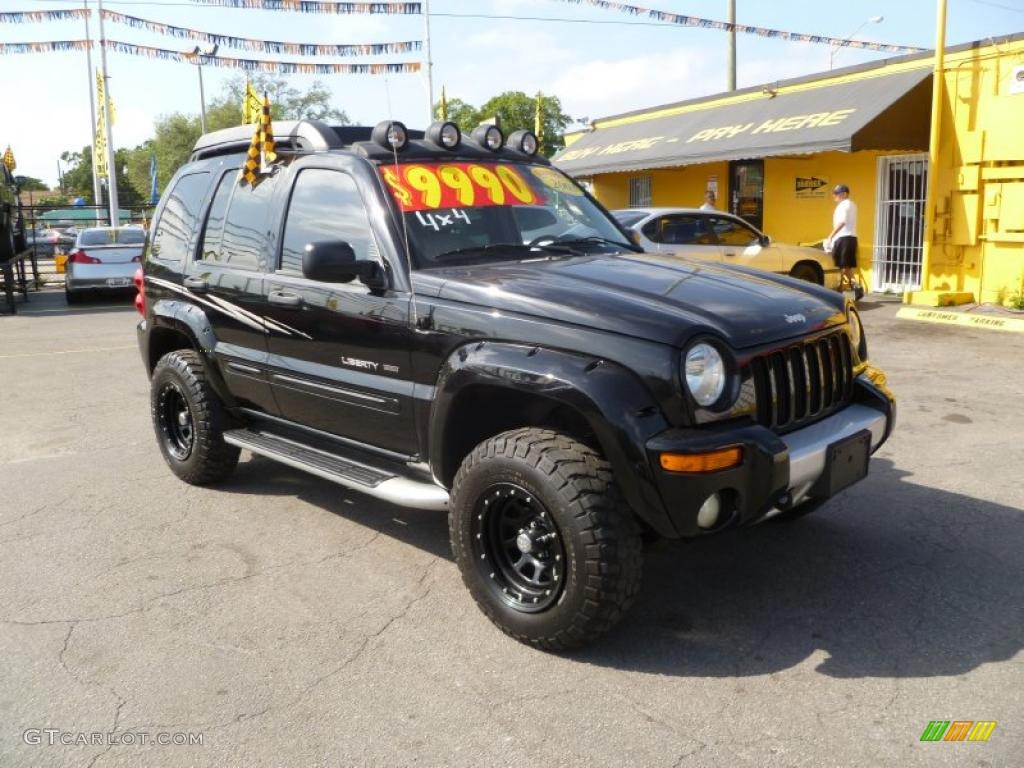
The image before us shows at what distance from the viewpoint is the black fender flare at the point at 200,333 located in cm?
508

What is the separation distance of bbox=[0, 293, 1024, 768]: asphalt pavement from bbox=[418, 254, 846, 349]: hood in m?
1.18

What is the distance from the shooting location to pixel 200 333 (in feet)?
16.7

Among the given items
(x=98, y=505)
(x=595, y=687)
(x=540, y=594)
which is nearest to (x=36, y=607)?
(x=98, y=505)

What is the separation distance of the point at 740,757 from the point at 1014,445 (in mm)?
4196

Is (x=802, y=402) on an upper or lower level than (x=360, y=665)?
upper

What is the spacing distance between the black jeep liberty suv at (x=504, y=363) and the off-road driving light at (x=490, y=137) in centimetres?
1

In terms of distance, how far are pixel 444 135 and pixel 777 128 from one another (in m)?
12.4

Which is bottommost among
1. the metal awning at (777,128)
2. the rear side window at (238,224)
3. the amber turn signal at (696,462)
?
the amber turn signal at (696,462)

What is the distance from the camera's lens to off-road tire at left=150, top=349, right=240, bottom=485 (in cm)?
514

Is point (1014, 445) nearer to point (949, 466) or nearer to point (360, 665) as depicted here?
point (949, 466)

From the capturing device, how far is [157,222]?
18.7 ft

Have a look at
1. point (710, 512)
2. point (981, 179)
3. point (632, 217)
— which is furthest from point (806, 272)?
point (710, 512)

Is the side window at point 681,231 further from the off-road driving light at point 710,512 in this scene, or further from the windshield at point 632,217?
the off-road driving light at point 710,512

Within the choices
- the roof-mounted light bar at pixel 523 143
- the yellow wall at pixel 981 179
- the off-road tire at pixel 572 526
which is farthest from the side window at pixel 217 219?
the yellow wall at pixel 981 179
